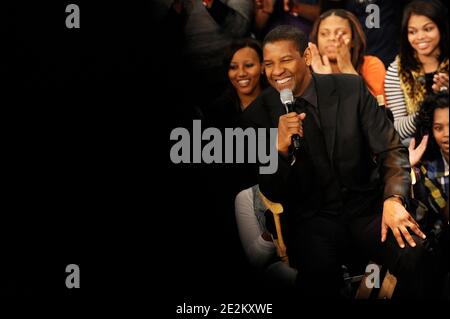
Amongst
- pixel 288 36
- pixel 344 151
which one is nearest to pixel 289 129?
pixel 344 151

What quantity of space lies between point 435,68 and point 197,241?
144cm

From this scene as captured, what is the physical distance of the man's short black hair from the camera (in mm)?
4656

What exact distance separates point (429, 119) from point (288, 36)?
808mm

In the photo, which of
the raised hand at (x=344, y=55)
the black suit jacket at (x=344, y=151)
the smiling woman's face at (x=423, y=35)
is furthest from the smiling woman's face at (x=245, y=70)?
the smiling woman's face at (x=423, y=35)

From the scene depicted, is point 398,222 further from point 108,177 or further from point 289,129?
point 108,177

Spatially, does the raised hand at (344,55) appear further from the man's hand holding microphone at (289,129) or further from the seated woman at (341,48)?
the man's hand holding microphone at (289,129)

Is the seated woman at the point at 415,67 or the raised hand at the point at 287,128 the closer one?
the raised hand at the point at 287,128

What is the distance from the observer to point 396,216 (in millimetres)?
4652

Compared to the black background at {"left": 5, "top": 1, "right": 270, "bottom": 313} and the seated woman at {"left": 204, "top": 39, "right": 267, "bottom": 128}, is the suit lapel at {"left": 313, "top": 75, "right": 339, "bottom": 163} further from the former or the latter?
the black background at {"left": 5, "top": 1, "right": 270, "bottom": 313}

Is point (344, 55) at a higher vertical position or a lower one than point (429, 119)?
higher

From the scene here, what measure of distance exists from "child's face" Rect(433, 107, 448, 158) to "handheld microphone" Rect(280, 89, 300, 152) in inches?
27.3

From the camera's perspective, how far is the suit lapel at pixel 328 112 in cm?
468

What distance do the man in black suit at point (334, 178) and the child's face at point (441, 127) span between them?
0.21 meters

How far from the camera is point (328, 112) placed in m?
4.69
